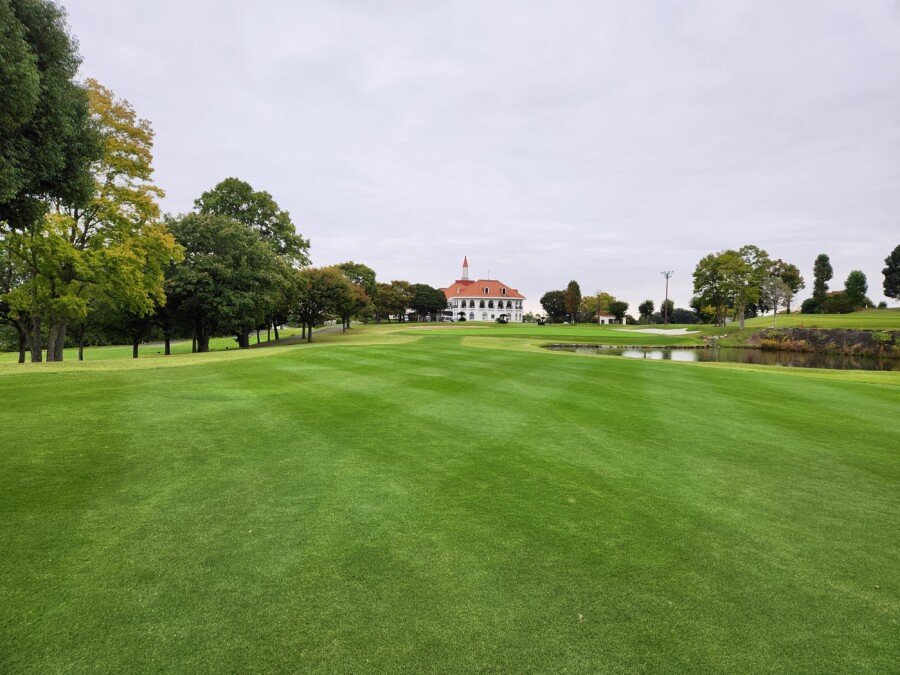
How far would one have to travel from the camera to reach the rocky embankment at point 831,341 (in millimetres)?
39344

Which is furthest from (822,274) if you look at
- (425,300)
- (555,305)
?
(425,300)

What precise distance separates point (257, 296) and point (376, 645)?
36294mm

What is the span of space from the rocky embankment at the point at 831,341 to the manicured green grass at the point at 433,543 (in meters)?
42.9

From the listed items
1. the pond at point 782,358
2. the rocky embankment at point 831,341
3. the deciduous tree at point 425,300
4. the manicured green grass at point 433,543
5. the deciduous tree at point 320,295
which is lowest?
the pond at point 782,358

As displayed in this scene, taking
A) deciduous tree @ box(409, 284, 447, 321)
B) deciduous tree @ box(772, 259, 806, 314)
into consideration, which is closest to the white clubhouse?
deciduous tree @ box(409, 284, 447, 321)

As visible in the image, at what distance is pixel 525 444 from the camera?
7.90 meters

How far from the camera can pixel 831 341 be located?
1720 inches

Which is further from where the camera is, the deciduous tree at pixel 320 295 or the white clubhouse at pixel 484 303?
the white clubhouse at pixel 484 303

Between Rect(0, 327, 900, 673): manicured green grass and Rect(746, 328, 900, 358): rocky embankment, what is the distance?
42.9m

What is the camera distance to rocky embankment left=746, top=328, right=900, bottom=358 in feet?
129

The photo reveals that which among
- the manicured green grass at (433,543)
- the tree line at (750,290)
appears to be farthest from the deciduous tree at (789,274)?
the manicured green grass at (433,543)

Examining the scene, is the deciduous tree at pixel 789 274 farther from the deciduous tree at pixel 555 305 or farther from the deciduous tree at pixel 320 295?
the deciduous tree at pixel 320 295

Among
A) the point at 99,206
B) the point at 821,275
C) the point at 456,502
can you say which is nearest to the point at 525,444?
the point at 456,502

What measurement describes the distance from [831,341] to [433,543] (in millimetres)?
55502
